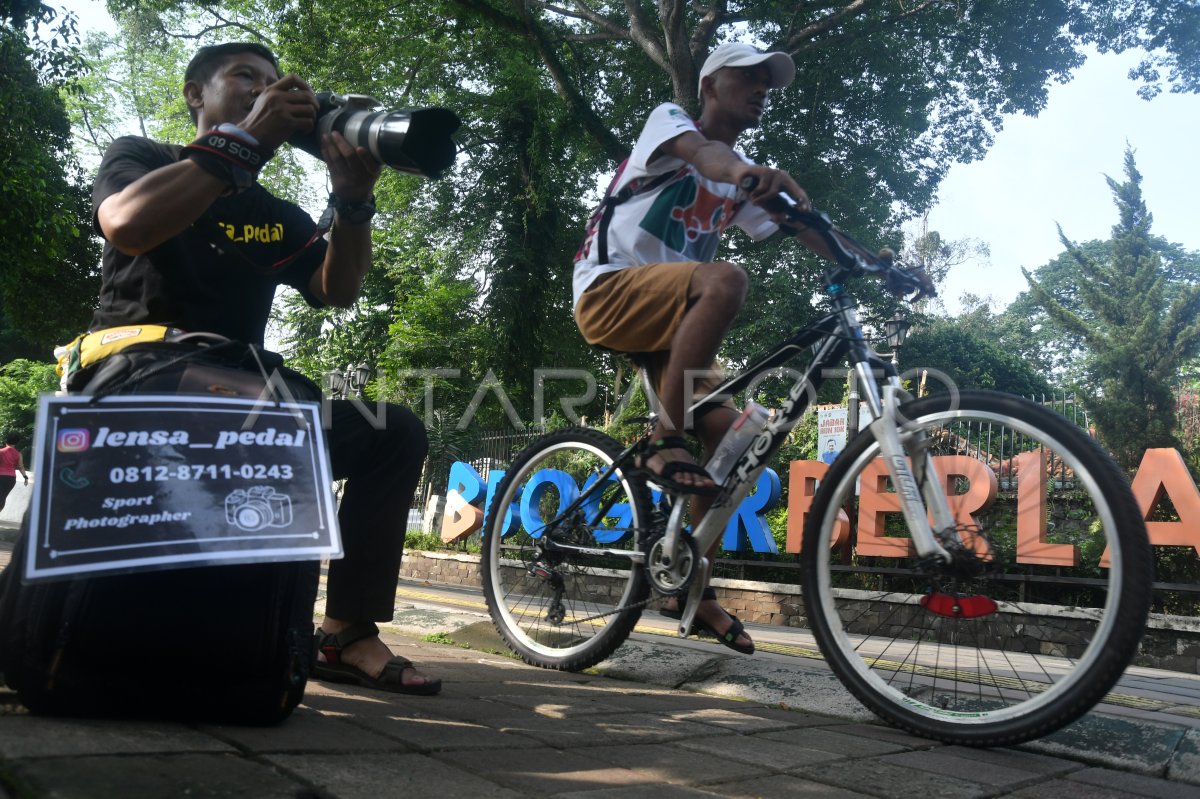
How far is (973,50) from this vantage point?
59.3 ft

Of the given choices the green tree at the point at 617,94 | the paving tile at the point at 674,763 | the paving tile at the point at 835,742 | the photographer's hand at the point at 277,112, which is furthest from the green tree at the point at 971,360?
the photographer's hand at the point at 277,112

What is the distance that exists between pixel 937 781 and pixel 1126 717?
1.08m

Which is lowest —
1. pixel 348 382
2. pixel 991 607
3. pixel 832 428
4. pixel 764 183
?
pixel 991 607

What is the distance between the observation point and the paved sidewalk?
1389mm

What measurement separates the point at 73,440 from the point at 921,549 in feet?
6.08

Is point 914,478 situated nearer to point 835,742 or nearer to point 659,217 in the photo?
point 835,742

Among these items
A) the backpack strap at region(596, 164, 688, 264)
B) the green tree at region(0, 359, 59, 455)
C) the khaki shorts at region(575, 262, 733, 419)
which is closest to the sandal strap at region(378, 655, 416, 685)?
the khaki shorts at region(575, 262, 733, 419)

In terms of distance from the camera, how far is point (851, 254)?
107 inches

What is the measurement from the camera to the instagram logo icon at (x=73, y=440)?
62.4 inches

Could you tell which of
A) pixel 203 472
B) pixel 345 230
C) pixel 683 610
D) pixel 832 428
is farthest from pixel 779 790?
pixel 832 428

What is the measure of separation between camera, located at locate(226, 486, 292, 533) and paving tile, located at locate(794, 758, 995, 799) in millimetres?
1120

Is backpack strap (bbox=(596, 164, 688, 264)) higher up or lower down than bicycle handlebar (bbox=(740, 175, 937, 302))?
higher up

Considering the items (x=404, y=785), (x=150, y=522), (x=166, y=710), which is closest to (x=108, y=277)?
(x=150, y=522)

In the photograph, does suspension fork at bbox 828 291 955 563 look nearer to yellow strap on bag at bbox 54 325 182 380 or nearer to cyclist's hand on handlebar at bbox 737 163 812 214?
cyclist's hand on handlebar at bbox 737 163 812 214
